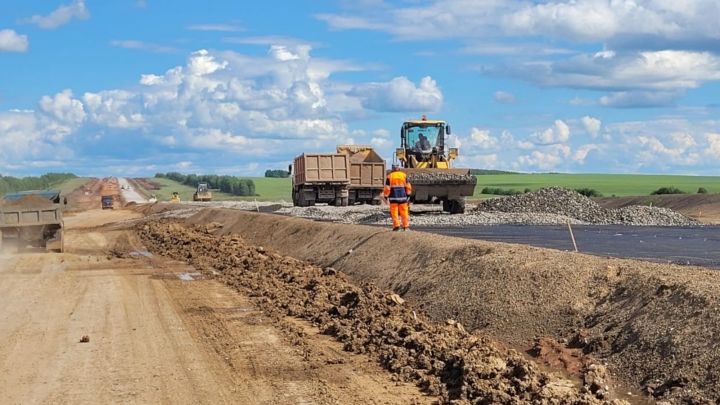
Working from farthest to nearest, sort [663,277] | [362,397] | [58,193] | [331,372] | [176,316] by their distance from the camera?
[58,193], [176,316], [663,277], [331,372], [362,397]

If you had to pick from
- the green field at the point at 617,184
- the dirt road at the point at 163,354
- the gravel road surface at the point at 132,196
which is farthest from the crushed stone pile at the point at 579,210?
the gravel road surface at the point at 132,196

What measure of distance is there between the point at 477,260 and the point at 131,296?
249 inches

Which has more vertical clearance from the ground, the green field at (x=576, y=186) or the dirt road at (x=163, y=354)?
the dirt road at (x=163, y=354)

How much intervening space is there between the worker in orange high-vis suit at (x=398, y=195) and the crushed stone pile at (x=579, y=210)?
13.4 m

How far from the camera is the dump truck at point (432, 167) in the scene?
1330 inches

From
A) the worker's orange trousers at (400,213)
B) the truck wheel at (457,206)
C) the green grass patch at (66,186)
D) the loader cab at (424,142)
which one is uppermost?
A: the loader cab at (424,142)

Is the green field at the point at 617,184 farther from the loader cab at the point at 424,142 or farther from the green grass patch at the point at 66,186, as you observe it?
the green grass patch at the point at 66,186

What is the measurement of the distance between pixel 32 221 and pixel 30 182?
126907mm

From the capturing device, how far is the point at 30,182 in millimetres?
145750

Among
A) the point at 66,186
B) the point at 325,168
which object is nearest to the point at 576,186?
the point at 325,168

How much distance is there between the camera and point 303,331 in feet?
40.8

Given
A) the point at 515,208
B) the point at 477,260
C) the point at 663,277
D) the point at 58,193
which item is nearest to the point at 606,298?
the point at 663,277

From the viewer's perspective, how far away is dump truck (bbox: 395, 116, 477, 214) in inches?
1330

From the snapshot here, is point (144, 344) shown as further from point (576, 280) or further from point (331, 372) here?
point (576, 280)
